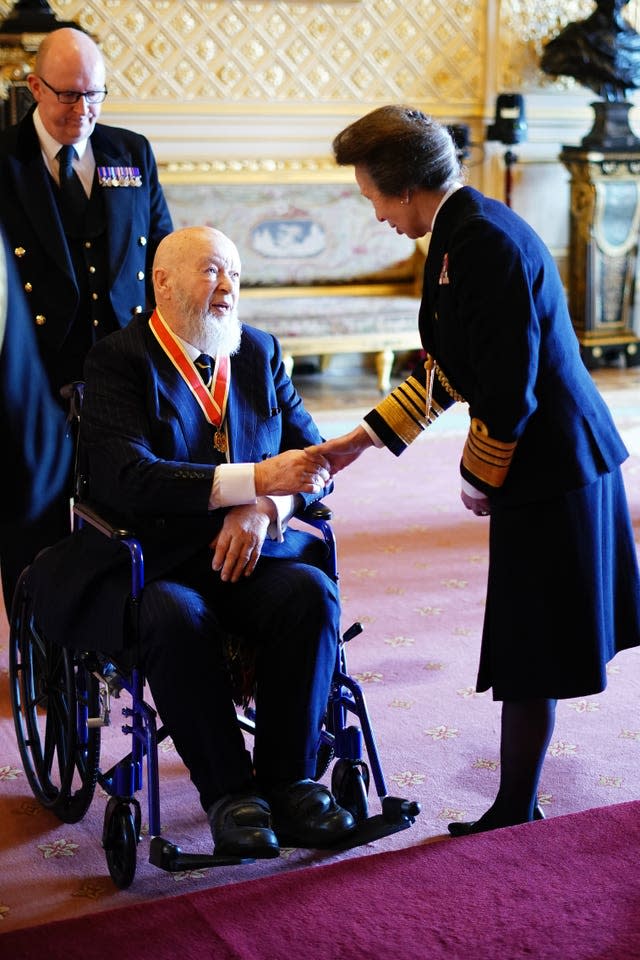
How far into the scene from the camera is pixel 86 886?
2.27 meters

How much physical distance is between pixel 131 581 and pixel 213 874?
0.54m

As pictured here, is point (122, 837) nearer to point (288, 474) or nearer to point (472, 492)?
point (288, 474)

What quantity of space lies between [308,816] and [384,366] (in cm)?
469

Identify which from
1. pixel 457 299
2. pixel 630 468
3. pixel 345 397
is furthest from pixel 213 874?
pixel 345 397

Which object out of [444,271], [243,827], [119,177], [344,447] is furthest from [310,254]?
[243,827]

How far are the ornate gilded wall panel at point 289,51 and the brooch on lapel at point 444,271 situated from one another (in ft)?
15.9

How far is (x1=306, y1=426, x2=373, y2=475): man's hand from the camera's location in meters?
2.42

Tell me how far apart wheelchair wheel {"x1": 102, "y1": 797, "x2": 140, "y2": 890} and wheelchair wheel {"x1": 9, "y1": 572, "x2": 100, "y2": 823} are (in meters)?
0.14

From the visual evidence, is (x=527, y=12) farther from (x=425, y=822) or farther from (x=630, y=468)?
(x=425, y=822)

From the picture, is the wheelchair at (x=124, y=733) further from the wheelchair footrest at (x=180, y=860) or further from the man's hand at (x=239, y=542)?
the man's hand at (x=239, y=542)

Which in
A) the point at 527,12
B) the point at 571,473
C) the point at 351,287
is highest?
the point at 527,12

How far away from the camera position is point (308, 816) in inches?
86.4

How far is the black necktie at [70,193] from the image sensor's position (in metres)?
2.98

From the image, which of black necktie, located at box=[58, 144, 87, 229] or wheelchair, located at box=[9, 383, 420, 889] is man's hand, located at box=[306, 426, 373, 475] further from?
black necktie, located at box=[58, 144, 87, 229]
